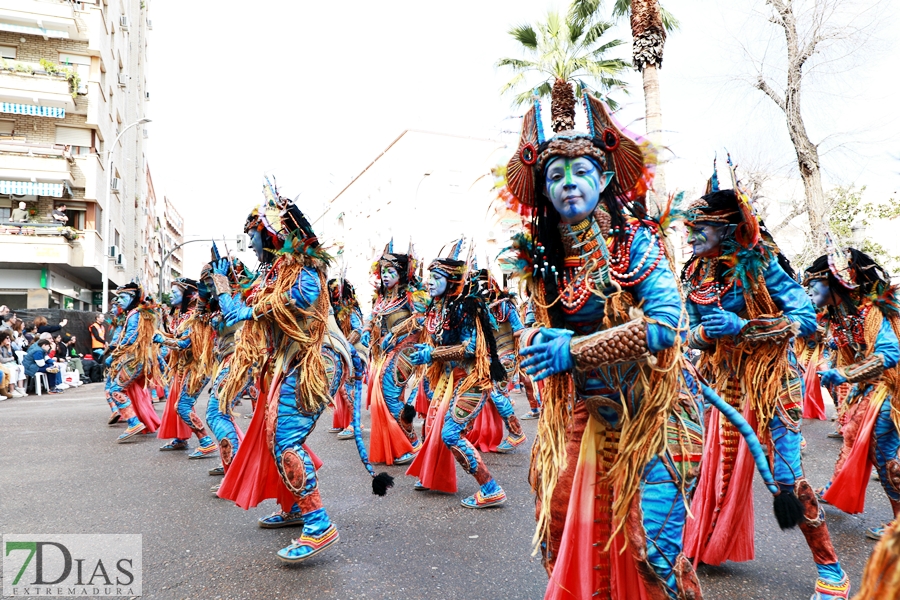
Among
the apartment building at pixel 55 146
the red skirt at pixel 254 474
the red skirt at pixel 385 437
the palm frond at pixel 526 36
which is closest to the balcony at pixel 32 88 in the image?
the apartment building at pixel 55 146

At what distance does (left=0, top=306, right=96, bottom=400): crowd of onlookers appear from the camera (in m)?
16.0

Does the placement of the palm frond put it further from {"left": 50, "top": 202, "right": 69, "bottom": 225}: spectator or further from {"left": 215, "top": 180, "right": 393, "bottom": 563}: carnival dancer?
{"left": 50, "top": 202, "right": 69, "bottom": 225}: spectator

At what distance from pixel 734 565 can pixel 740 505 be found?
593 mm

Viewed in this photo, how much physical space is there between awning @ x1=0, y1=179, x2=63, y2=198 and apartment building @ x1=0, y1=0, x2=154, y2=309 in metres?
0.04

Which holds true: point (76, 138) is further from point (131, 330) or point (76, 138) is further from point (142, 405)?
point (142, 405)

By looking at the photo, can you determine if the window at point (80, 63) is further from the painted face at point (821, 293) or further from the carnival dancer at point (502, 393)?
the painted face at point (821, 293)

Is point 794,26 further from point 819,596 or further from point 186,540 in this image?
point 186,540

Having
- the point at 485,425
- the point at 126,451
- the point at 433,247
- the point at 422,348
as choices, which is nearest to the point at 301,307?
the point at 422,348

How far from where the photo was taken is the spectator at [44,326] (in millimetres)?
18036

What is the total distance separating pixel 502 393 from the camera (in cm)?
655

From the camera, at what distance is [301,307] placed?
4223 millimetres

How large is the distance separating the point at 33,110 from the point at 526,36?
23907 millimetres

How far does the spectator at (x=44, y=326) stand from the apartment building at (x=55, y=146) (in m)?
6.05

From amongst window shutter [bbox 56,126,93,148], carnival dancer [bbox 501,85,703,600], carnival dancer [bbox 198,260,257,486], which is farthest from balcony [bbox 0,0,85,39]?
carnival dancer [bbox 501,85,703,600]
